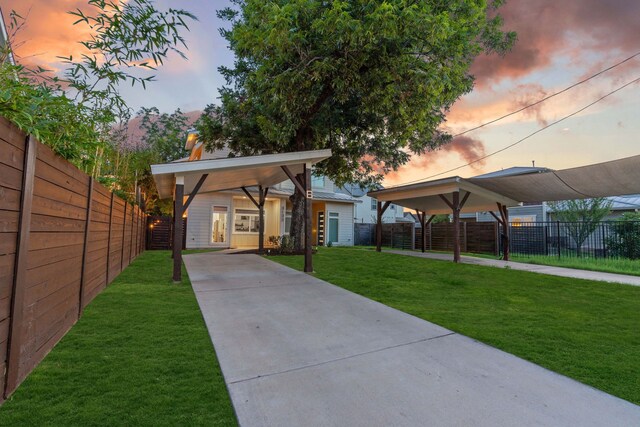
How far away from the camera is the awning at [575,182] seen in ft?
23.6

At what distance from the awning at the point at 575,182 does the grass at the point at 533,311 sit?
9.17 feet

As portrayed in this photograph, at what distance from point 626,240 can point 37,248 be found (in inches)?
607

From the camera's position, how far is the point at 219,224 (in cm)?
1498

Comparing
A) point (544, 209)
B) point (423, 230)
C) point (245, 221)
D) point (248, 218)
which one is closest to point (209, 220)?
point (245, 221)

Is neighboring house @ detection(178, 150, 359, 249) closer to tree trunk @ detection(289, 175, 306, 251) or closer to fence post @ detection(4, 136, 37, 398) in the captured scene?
tree trunk @ detection(289, 175, 306, 251)

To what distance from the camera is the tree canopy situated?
21.8ft

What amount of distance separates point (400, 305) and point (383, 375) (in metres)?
2.16

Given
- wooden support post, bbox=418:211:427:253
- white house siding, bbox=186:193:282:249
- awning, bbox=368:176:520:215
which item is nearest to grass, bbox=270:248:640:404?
awning, bbox=368:176:520:215

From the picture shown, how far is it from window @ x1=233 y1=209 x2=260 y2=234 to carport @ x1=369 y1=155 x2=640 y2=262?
250 inches

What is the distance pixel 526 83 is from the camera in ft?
38.2

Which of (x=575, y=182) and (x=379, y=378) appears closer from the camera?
(x=379, y=378)

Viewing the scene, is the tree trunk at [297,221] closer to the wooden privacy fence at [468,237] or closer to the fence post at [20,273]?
the wooden privacy fence at [468,237]

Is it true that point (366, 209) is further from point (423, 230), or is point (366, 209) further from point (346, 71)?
point (346, 71)

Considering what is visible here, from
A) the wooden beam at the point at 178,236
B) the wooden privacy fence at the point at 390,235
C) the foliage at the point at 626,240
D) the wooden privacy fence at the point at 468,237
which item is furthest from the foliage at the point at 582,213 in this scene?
the wooden beam at the point at 178,236
